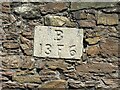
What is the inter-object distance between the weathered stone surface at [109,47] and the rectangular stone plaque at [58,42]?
230 mm

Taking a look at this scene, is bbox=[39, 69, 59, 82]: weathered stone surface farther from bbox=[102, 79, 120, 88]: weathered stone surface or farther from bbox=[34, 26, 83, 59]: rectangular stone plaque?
bbox=[102, 79, 120, 88]: weathered stone surface

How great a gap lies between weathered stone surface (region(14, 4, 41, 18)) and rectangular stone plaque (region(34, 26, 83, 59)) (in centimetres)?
14

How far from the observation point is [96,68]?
404 centimetres

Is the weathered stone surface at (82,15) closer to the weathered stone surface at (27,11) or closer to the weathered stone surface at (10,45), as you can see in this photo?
the weathered stone surface at (27,11)

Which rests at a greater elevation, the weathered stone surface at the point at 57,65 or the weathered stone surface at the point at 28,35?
the weathered stone surface at the point at 28,35

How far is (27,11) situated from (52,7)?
26cm

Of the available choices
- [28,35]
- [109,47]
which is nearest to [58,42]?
[28,35]

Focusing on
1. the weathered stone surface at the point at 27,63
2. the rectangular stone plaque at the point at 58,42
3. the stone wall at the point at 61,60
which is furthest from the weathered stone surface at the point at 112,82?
the weathered stone surface at the point at 27,63

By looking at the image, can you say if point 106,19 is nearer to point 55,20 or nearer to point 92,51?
point 92,51

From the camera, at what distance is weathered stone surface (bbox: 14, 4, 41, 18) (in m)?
3.99

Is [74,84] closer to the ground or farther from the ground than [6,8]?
closer to the ground

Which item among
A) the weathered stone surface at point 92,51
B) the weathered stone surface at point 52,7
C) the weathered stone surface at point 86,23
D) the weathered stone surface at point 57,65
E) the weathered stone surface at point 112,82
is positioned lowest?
the weathered stone surface at point 112,82

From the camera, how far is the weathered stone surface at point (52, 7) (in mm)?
4012

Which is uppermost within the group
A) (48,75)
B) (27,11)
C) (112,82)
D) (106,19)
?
(27,11)
